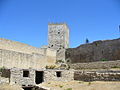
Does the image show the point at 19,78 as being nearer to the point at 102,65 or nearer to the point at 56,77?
the point at 56,77

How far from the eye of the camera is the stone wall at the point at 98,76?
49.5 feet

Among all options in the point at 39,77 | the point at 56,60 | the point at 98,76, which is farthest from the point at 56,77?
the point at 56,60

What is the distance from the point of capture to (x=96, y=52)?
31.5m

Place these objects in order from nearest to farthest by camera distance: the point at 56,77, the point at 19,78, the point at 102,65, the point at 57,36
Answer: the point at 19,78 → the point at 56,77 → the point at 102,65 → the point at 57,36

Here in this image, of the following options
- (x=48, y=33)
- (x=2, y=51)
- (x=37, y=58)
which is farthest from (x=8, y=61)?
(x=48, y=33)

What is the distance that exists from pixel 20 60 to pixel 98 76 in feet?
40.9

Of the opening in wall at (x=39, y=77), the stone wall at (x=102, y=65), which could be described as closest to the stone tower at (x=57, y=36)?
the stone wall at (x=102, y=65)

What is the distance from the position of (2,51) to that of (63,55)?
14917mm

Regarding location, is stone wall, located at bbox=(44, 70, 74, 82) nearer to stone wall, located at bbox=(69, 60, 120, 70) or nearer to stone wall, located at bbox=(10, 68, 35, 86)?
stone wall, located at bbox=(10, 68, 35, 86)

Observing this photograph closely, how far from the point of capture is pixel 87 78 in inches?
680

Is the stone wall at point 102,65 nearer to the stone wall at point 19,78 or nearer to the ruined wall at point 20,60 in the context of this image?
the ruined wall at point 20,60

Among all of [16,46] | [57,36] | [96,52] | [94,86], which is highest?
[57,36]

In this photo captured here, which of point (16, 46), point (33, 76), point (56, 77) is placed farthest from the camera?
point (16, 46)

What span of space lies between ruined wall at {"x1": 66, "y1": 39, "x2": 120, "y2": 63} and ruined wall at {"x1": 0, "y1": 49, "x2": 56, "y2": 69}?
16.2 ft
